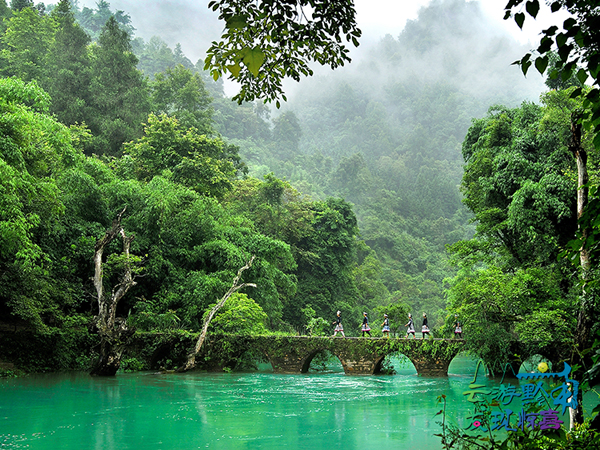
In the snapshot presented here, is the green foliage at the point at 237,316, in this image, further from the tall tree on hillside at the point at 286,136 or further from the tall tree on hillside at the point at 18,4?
the tall tree on hillside at the point at 286,136

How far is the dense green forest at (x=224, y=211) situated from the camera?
12922 mm

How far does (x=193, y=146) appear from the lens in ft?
74.0

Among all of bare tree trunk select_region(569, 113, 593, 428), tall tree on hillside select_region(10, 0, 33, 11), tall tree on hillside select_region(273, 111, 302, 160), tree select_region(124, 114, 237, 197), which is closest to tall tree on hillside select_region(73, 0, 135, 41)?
tall tree on hillside select_region(273, 111, 302, 160)

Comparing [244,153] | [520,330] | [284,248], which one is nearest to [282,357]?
[284,248]

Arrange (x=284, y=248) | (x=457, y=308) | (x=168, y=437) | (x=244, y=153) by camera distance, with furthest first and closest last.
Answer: (x=244, y=153)
(x=284, y=248)
(x=457, y=308)
(x=168, y=437)

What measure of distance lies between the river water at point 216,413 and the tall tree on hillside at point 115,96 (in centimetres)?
1464

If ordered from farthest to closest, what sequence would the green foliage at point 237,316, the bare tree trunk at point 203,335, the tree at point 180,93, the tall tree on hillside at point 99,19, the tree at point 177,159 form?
the tall tree on hillside at point 99,19 → the tree at point 180,93 → the tree at point 177,159 → the green foliage at point 237,316 → the bare tree trunk at point 203,335

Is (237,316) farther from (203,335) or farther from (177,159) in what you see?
(177,159)

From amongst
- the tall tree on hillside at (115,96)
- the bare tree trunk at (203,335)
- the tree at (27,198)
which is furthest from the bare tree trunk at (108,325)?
the tall tree on hillside at (115,96)

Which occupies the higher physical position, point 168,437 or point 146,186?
point 146,186

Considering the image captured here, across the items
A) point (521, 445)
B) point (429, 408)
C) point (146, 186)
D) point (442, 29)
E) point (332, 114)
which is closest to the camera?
point (521, 445)

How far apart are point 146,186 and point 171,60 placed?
5319 cm

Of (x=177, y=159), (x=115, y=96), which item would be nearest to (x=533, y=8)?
(x=177, y=159)

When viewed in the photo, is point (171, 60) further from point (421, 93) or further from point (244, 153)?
point (421, 93)
